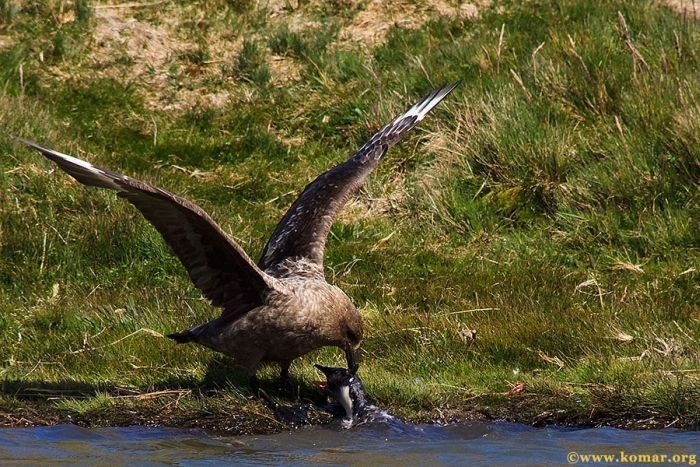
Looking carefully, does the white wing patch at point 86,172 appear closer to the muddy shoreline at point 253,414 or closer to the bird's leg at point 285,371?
the muddy shoreline at point 253,414

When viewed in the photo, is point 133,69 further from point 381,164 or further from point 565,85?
point 565,85

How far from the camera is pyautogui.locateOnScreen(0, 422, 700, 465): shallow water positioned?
5.94 m

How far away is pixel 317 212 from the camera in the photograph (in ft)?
25.1

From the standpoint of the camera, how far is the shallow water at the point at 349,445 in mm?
5938

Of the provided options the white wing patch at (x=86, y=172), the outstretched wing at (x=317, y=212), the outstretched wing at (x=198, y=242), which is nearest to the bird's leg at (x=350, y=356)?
the outstretched wing at (x=198, y=242)

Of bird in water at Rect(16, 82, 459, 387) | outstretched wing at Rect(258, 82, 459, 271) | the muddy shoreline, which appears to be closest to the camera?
the muddy shoreline

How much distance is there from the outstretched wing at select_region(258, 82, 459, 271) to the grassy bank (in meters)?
0.60

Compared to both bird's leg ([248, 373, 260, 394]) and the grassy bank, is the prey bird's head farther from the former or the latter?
bird's leg ([248, 373, 260, 394])

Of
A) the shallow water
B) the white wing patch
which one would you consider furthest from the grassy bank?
the white wing patch

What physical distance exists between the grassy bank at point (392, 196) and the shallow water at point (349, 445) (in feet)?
0.49

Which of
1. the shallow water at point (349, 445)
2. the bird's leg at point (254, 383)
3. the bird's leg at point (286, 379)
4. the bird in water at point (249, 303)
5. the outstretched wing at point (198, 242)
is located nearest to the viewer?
the shallow water at point (349, 445)

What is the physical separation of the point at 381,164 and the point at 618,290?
2440mm

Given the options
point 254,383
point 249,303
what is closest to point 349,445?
point 254,383

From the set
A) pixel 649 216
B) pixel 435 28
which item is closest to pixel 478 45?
pixel 435 28
